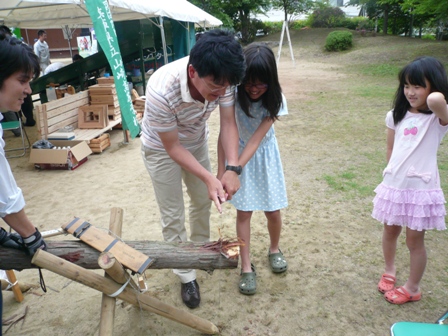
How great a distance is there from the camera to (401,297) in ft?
7.48

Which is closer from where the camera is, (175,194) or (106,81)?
(175,194)

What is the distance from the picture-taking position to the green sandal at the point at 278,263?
8.61ft

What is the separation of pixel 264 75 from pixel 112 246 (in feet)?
3.95

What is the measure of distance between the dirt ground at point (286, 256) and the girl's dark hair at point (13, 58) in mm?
1607

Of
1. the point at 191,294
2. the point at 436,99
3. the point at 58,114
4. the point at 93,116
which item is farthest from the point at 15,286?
the point at 93,116

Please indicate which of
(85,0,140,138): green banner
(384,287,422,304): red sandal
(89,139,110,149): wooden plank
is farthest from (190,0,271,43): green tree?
(384,287,422,304): red sandal

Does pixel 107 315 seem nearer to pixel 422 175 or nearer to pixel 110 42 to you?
pixel 422 175

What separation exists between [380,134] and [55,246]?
17.8 feet

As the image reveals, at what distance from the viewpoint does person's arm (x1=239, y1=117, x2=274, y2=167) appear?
83.8 inches

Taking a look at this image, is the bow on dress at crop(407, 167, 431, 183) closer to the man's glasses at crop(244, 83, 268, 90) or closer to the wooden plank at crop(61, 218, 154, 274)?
the man's glasses at crop(244, 83, 268, 90)

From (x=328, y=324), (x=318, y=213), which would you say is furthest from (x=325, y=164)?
(x=328, y=324)

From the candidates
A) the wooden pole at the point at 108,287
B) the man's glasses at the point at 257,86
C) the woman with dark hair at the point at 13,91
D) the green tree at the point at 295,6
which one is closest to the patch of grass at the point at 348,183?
the man's glasses at the point at 257,86

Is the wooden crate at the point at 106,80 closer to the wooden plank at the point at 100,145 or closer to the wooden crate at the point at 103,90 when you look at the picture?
the wooden crate at the point at 103,90

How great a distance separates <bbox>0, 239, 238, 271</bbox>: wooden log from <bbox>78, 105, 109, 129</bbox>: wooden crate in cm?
462
